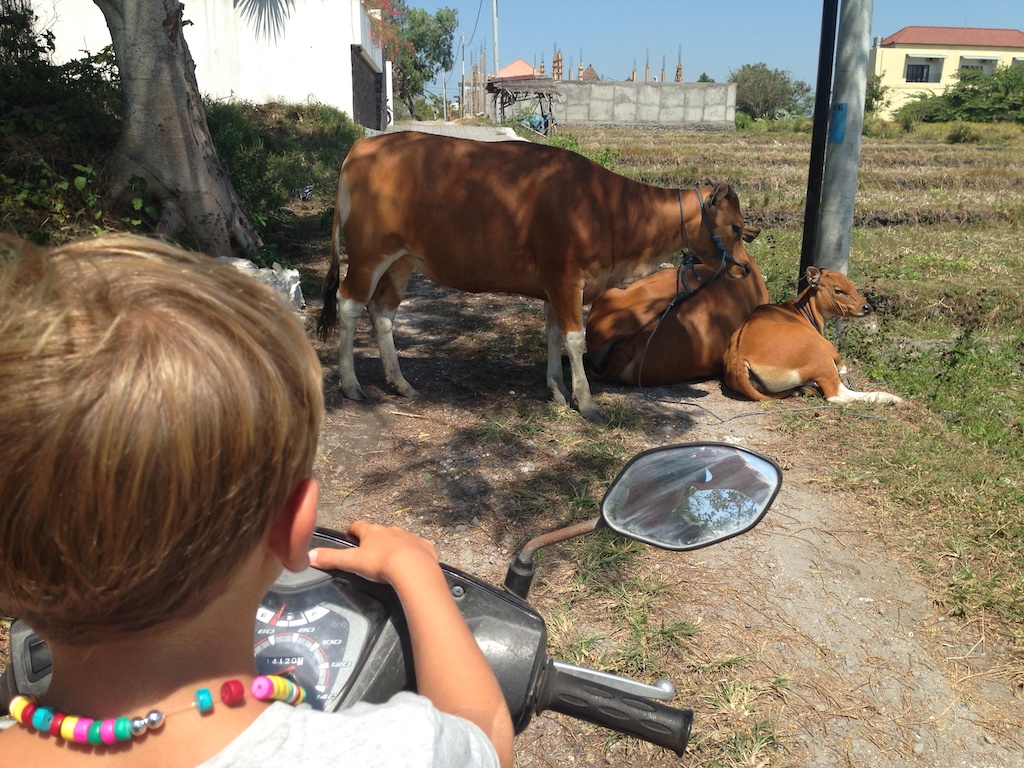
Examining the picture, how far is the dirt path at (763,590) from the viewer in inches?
105

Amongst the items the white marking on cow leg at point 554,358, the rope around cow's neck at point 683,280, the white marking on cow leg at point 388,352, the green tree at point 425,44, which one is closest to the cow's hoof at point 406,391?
the white marking on cow leg at point 388,352

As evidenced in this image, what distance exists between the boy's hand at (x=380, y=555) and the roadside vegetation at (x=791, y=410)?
184cm

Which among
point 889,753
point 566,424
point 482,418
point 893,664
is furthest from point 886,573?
point 482,418

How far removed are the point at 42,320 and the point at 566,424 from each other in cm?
439

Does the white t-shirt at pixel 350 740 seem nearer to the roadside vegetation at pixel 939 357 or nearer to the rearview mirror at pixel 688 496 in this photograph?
the rearview mirror at pixel 688 496

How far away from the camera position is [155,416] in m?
0.73

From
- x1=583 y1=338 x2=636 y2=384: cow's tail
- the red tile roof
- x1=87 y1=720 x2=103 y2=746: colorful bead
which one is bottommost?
x1=583 y1=338 x2=636 y2=384: cow's tail

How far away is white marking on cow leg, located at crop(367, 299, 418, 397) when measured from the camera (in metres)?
5.42

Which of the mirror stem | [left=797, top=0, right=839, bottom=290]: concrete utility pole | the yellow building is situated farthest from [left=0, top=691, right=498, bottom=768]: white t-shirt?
the yellow building

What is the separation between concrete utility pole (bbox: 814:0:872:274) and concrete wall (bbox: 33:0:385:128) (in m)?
14.7

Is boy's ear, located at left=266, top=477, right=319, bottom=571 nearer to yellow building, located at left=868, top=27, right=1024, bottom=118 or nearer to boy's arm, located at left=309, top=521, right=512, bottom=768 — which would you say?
boy's arm, located at left=309, top=521, right=512, bottom=768

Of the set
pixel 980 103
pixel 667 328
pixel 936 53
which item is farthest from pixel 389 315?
pixel 936 53

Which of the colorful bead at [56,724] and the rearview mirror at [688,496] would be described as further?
the rearview mirror at [688,496]

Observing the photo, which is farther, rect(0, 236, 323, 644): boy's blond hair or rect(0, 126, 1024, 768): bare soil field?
rect(0, 126, 1024, 768): bare soil field
